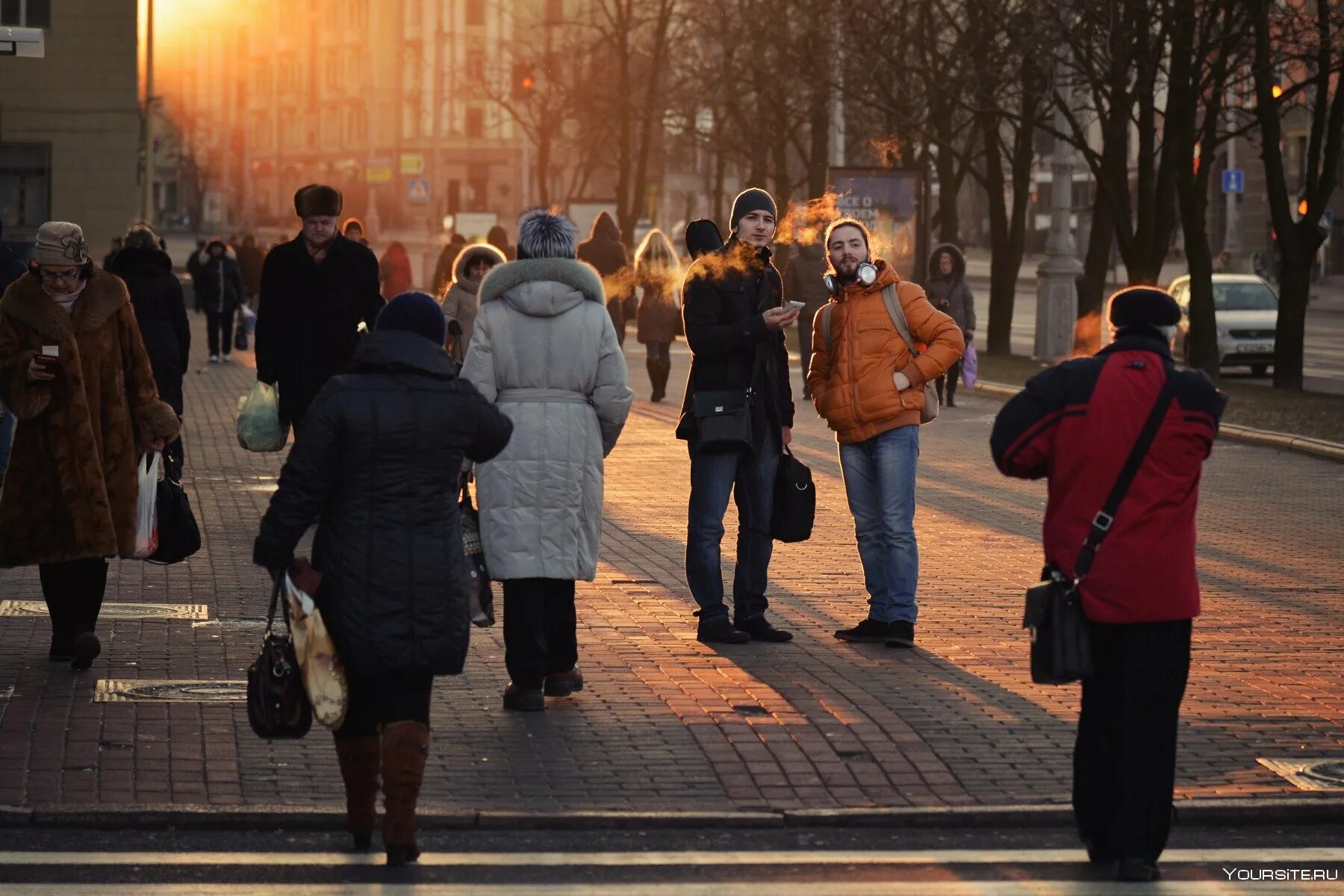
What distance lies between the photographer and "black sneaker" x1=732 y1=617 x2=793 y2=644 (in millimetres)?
9773

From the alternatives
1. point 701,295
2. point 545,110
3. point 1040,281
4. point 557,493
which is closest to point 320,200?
point 701,295

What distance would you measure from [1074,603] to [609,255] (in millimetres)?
15996

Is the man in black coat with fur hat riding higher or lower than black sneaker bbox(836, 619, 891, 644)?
higher

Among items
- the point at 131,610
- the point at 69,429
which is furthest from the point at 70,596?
the point at 131,610

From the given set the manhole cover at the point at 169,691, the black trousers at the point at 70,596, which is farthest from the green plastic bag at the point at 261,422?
the manhole cover at the point at 169,691

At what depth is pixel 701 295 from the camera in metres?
9.61

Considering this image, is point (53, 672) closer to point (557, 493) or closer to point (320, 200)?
point (557, 493)

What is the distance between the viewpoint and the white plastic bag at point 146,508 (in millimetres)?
9172

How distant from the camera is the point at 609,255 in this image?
21.9 metres

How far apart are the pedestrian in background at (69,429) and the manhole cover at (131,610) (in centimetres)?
107

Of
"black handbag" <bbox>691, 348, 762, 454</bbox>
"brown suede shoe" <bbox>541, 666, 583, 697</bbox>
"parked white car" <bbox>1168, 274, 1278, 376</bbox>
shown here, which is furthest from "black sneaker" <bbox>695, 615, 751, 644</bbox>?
Result: "parked white car" <bbox>1168, 274, 1278, 376</bbox>

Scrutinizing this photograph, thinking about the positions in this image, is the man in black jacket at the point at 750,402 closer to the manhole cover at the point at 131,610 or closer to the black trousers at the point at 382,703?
the manhole cover at the point at 131,610

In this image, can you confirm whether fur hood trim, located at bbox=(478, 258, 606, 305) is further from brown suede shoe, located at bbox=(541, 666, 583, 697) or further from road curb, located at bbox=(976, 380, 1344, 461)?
road curb, located at bbox=(976, 380, 1344, 461)

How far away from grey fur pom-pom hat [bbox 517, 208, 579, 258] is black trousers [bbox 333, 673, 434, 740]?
2.28 m
